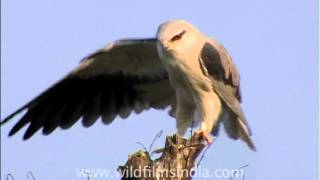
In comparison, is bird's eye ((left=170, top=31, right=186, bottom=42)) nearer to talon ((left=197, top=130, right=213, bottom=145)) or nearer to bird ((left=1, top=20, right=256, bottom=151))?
bird ((left=1, top=20, right=256, bottom=151))

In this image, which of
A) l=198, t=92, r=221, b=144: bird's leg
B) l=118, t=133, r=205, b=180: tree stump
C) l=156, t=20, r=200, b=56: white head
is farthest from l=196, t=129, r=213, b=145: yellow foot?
l=156, t=20, r=200, b=56: white head

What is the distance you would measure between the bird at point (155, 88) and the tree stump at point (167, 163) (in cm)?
54

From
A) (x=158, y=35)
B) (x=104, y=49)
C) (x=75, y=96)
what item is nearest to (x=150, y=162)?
(x=158, y=35)

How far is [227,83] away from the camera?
8188mm

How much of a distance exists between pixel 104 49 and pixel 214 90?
1.15 meters

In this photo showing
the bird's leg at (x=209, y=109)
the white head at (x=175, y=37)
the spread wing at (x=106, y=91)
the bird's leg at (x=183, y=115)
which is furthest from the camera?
the spread wing at (x=106, y=91)

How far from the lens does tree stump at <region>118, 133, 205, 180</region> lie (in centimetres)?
651

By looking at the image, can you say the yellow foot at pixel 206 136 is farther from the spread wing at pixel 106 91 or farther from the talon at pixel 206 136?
the spread wing at pixel 106 91

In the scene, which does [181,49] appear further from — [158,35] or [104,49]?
[104,49]

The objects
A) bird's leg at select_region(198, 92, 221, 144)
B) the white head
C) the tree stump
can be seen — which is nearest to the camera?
the tree stump

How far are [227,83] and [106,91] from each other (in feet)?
5.67

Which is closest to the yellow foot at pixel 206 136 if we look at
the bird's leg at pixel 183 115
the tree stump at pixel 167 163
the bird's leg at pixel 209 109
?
the bird's leg at pixel 209 109

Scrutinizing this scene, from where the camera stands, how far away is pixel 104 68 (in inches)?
358

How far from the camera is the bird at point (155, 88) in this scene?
7900mm
